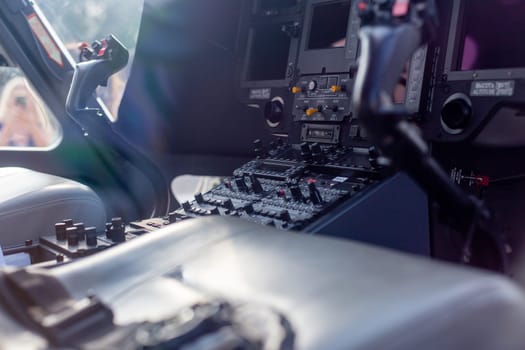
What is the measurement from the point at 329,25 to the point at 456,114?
73 cm

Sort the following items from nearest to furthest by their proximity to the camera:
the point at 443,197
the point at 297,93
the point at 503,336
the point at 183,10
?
the point at 503,336
the point at 443,197
the point at 297,93
the point at 183,10

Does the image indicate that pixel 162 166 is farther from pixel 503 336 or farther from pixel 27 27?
pixel 503 336

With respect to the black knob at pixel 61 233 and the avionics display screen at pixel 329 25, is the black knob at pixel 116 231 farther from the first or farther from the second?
the avionics display screen at pixel 329 25

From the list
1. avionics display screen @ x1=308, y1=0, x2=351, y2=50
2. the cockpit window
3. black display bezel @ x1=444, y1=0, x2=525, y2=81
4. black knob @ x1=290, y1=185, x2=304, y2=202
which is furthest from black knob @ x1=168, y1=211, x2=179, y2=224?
the cockpit window

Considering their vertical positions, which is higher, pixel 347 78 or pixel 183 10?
pixel 183 10

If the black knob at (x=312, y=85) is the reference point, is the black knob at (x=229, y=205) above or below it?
below

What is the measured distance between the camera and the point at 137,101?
2.86 m

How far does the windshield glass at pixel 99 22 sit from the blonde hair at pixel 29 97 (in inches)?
12.7

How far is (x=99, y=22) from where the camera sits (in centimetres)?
282

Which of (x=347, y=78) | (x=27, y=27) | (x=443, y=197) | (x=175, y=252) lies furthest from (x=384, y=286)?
(x=27, y=27)

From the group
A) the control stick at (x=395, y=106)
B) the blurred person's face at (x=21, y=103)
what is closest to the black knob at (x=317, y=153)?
the control stick at (x=395, y=106)

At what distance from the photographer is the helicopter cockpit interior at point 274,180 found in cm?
61

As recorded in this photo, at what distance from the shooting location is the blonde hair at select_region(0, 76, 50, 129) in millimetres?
2602

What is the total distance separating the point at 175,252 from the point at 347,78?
1.34 meters
